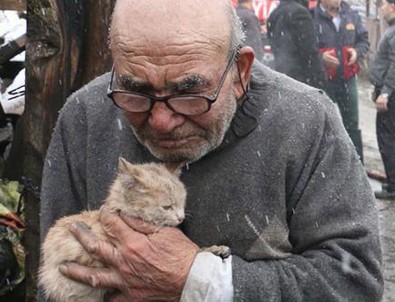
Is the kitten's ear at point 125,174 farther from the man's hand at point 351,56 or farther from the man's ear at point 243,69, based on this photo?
the man's hand at point 351,56

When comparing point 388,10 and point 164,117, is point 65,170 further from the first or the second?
point 388,10

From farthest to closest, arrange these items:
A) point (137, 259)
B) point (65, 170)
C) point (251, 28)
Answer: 1. point (251, 28)
2. point (65, 170)
3. point (137, 259)

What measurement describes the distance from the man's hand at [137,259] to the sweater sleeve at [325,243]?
0.20 m

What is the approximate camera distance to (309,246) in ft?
9.29

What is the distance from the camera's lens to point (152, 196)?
112 inches

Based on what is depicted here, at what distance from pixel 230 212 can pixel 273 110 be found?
41cm

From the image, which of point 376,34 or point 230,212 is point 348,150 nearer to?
point 230,212

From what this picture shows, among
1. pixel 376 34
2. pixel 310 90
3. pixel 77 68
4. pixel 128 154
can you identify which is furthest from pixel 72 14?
pixel 376 34

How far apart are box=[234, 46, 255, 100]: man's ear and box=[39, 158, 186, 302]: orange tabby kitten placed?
39 cm

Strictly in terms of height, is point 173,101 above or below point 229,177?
above

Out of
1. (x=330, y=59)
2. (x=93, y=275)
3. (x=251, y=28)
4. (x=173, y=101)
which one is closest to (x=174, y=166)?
(x=173, y=101)

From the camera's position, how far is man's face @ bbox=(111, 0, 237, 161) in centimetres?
261

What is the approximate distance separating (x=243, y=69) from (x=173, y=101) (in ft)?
1.22

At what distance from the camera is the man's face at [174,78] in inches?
103
